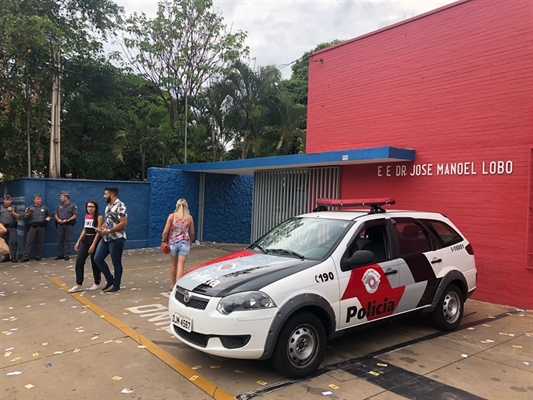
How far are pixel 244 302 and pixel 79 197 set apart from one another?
10111mm

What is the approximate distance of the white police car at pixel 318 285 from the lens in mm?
3818

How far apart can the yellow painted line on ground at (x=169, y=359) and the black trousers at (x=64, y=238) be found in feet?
16.9

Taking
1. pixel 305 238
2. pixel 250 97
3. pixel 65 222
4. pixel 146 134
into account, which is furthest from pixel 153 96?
pixel 305 238

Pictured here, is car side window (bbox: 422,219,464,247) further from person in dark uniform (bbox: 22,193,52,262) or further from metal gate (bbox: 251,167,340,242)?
person in dark uniform (bbox: 22,193,52,262)

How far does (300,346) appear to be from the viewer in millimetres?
4020

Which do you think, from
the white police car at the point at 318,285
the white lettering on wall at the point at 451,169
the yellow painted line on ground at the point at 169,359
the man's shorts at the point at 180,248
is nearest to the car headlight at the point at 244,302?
the white police car at the point at 318,285

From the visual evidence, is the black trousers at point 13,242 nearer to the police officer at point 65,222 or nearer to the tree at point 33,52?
the police officer at point 65,222

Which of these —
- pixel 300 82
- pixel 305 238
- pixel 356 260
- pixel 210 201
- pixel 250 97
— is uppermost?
pixel 300 82

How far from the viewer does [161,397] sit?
12.0 ft

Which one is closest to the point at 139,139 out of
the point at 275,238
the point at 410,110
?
the point at 410,110

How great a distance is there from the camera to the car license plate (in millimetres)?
4023

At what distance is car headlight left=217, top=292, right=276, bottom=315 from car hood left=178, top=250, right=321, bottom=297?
6 centimetres

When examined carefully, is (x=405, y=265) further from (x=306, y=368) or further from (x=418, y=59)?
(x=418, y=59)

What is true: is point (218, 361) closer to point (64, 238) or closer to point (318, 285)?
point (318, 285)
